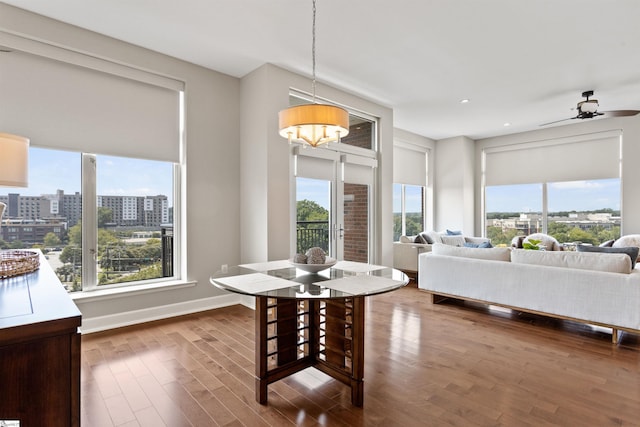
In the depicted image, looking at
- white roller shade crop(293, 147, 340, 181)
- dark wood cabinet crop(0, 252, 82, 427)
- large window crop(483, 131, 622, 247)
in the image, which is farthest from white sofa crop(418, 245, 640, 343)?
dark wood cabinet crop(0, 252, 82, 427)

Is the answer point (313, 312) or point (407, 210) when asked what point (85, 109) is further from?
point (407, 210)

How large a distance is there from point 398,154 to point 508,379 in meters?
5.13

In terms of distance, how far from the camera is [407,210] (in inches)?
280

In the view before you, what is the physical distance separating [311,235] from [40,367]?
12.0 ft

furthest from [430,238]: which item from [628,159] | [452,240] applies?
[628,159]

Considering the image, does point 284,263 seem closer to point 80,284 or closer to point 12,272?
point 12,272

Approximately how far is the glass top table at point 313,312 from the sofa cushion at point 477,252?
204 centimetres

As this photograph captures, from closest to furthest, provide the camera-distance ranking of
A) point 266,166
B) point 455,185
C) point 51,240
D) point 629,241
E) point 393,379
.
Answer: point 393,379, point 51,240, point 266,166, point 629,241, point 455,185

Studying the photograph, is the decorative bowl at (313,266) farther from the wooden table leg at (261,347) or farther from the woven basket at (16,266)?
the woven basket at (16,266)

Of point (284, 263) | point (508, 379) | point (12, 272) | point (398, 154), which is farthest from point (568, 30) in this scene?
point (12, 272)

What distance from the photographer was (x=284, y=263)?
2646 mm

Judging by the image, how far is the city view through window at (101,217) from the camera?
9.87 feet

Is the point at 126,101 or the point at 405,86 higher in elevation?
the point at 405,86

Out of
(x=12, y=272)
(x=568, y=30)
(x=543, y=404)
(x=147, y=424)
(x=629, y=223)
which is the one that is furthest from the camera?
(x=629, y=223)
